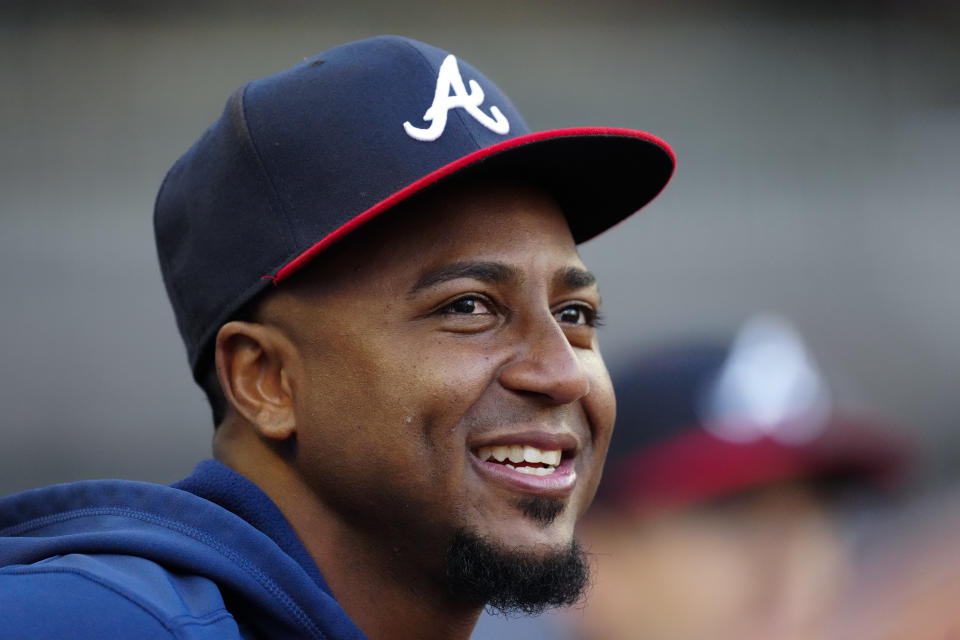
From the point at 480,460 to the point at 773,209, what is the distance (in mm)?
5338

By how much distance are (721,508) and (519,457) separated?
134 centimetres

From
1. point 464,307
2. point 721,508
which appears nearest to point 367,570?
point 464,307

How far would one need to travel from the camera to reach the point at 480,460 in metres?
2.14

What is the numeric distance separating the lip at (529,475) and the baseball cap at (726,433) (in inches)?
47.2

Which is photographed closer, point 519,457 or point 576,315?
point 519,457

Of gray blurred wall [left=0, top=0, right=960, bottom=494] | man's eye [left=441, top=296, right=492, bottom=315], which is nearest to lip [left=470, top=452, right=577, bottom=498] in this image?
man's eye [left=441, top=296, right=492, bottom=315]

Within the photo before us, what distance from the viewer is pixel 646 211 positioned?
22.8 feet

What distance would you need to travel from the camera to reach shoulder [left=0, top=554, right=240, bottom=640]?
1.65m

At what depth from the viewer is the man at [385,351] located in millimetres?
2102

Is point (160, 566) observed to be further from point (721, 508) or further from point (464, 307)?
point (721, 508)

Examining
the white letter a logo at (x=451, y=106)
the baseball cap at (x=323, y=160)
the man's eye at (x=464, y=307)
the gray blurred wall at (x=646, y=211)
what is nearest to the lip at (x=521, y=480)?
the man's eye at (x=464, y=307)

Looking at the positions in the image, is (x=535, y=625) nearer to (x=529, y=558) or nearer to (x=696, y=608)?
(x=696, y=608)

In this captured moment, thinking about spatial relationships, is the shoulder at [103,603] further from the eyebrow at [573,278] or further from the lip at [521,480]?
the eyebrow at [573,278]

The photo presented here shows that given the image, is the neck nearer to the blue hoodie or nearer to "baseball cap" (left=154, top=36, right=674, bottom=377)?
the blue hoodie
